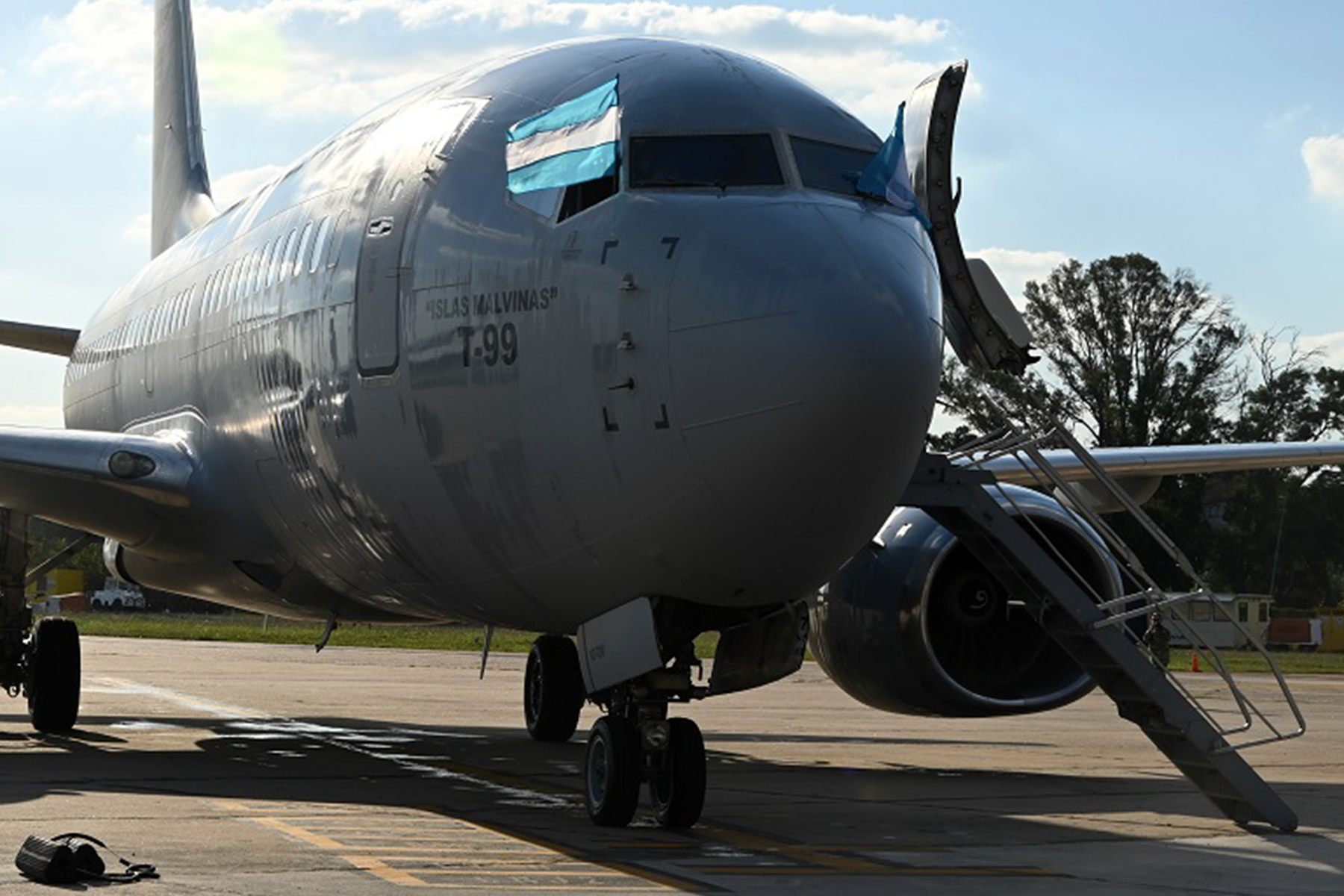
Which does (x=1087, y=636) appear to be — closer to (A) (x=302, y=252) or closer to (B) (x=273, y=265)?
(A) (x=302, y=252)

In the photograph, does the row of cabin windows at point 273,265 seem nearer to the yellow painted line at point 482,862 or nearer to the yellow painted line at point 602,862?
the yellow painted line at point 602,862

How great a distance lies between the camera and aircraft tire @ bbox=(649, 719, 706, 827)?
9.89 metres

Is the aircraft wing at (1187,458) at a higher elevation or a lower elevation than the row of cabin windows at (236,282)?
lower

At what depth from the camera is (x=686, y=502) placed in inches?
357

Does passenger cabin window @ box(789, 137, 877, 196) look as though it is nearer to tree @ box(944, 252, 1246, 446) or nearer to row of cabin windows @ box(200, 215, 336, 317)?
row of cabin windows @ box(200, 215, 336, 317)

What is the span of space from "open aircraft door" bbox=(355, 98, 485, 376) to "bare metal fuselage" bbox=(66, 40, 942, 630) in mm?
23

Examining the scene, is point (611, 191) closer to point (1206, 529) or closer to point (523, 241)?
point (523, 241)

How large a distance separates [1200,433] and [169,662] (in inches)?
1856

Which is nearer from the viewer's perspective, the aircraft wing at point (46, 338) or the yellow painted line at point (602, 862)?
the yellow painted line at point (602, 862)

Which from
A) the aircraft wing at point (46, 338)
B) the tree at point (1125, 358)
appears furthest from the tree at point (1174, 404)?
the aircraft wing at point (46, 338)

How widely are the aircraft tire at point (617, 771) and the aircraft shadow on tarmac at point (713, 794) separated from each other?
108 mm

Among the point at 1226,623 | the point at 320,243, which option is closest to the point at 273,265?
the point at 320,243

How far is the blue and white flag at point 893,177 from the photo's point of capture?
9.84m

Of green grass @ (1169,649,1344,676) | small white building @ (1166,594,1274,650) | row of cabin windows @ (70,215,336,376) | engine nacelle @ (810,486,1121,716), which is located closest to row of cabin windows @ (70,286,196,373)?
row of cabin windows @ (70,215,336,376)
